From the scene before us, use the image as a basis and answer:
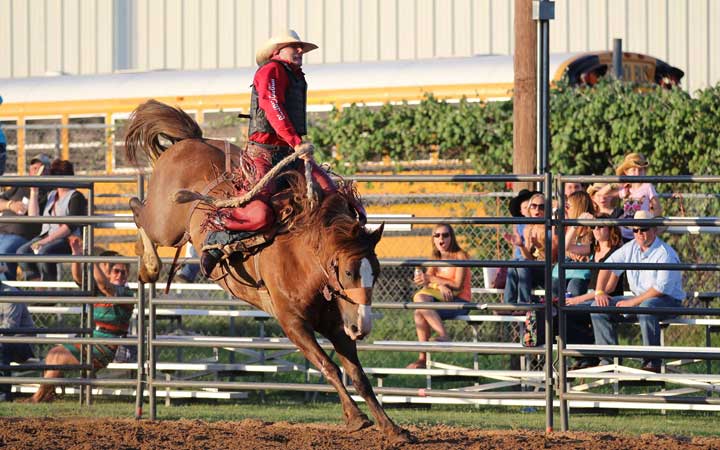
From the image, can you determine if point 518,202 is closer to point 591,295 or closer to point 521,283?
A: point 521,283

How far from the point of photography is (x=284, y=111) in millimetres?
8156

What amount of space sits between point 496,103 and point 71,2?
1451 cm

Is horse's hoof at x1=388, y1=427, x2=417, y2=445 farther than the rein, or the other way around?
horse's hoof at x1=388, y1=427, x2=417, y2=445

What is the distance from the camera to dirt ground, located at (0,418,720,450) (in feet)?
24.9

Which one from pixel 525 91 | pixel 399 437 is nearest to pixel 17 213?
pixel 525 91

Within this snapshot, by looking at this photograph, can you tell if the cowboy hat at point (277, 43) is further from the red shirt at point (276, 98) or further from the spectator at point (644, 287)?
the spectator at point (644, 287)

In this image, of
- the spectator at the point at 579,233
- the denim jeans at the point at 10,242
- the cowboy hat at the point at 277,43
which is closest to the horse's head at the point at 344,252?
the cowboy hat at the point at 277,43

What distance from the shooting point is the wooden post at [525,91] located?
11891 millimetres

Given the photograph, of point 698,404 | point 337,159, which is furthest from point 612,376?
point 337,159

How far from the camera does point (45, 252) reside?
466 inches

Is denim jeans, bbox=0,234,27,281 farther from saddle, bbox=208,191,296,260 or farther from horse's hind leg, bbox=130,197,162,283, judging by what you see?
saddle, bbox=208,191,296,260

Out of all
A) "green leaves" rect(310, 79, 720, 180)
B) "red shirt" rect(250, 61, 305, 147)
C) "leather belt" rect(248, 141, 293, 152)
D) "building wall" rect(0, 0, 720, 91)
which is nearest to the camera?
"red shirt" rect(250, 61, 305, 147)

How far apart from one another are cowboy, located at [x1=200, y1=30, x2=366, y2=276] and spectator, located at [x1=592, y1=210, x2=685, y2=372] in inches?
119

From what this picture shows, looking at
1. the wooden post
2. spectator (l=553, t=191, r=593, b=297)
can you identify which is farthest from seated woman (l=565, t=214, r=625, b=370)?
the wooden post
